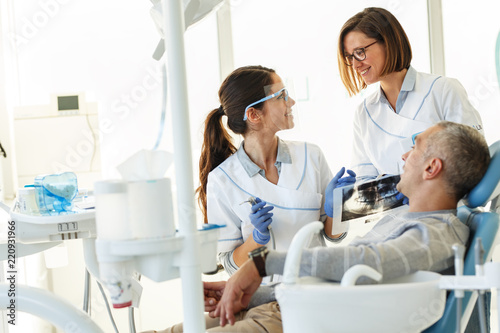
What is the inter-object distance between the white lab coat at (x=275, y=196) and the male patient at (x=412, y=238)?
0.33 meters

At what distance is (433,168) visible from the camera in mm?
1532

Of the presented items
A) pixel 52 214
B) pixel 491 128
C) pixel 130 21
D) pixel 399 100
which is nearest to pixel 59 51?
pixel 130 21

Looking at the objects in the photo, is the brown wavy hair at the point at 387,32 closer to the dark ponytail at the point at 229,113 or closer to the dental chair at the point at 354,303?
the dark ponytail at the point at 229,113

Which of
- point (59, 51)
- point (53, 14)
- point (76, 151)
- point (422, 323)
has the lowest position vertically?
point (422, 323)

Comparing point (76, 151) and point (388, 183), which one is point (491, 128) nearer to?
point (388, 183)

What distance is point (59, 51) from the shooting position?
11.3 feet

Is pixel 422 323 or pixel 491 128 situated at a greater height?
pixel 491 128

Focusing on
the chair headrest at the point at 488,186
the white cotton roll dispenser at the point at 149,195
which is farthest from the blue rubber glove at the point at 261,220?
the white cotton roll dispenser at the point at 149,195

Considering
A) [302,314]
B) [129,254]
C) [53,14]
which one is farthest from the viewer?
[53,14]

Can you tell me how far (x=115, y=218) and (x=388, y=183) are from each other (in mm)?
1068

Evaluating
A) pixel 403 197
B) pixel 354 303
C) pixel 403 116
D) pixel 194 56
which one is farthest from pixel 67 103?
pixel 354 303

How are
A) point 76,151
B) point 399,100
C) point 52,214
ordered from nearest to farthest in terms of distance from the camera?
point 52,214 → point 399,100 → point 76,151

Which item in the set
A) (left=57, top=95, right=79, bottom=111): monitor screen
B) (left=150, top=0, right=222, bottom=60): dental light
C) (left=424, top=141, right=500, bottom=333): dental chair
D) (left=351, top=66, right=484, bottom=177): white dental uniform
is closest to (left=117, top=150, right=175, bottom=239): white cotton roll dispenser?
(left=150, top=0, right=222, bottom=60): dental light

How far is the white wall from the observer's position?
11.2ft
